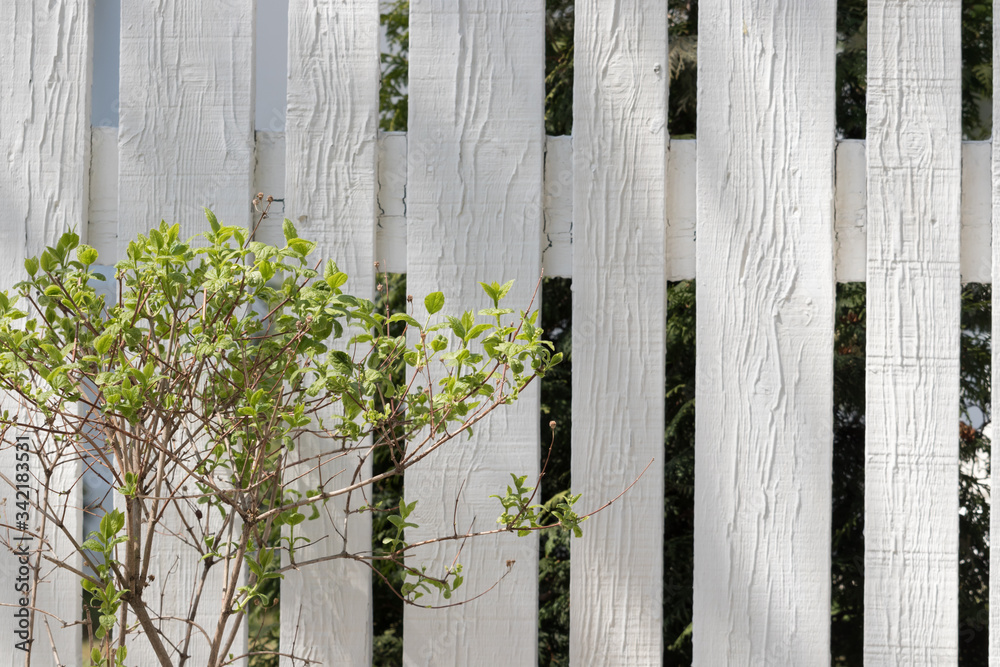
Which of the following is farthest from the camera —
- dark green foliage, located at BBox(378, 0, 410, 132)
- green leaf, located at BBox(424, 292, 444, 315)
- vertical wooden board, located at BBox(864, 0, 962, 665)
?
dark green foliage, located at BBox(378, 0, 410, 132)

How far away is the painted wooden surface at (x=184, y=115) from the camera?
161 centimetres

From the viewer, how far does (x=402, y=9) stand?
9.96ft

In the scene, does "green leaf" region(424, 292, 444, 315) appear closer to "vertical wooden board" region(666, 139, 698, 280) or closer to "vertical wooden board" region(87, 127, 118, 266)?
"vertical wooden board" region(666, 139, 698, 280)

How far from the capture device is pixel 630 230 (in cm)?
160

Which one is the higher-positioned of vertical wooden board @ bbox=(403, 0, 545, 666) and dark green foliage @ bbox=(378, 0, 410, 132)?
dark green foliage @ bbox=(378, 0, 410, 132)

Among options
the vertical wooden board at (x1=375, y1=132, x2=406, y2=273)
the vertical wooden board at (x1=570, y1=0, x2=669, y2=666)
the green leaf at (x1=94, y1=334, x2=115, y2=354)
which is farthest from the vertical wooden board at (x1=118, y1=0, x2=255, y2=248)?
the vertical wooden board at (x1=570, y1=0, x2=669, y2=666)

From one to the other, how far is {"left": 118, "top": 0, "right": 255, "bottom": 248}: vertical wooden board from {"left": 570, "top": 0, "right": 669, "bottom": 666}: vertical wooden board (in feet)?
2.18

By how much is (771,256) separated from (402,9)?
1.98 meters

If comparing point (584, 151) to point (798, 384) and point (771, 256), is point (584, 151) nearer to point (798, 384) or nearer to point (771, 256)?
point (771, 256)

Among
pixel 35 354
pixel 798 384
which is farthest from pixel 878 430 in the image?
pixel 35 354

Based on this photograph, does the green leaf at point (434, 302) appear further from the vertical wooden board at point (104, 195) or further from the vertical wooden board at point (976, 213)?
the vertical wooden board at point (976, 213)

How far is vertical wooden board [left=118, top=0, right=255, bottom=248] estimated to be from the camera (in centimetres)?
161

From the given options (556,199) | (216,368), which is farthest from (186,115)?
(556,199)

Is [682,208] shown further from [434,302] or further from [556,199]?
[434,302]
